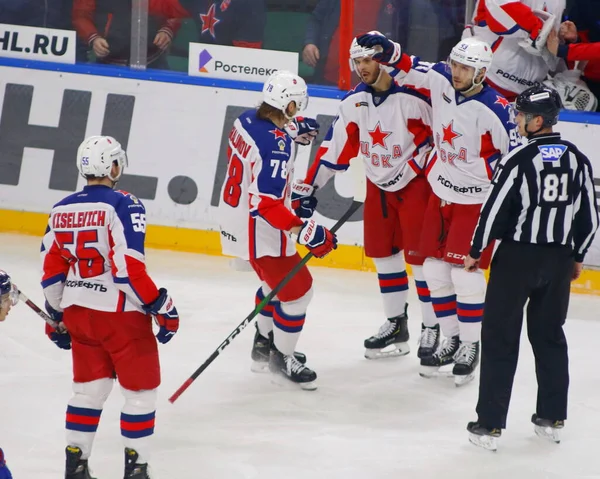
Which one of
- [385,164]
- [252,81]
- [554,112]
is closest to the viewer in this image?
[554,112]

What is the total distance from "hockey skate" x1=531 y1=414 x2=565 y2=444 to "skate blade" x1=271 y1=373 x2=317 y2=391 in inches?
38.8

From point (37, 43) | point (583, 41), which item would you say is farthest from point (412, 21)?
point (37, 43)

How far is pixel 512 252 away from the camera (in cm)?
396

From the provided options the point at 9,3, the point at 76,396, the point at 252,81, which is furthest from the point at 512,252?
the point at 9,3

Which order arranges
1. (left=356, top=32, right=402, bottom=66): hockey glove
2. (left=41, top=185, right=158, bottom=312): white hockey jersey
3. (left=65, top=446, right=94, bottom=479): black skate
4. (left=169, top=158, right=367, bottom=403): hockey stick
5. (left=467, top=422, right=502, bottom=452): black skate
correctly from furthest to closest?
(left=356, top=32, right=402, bottom=66): hockey glove
(left=169, top=158, right=367, bottom=403): hockey stick
(left=467, top=422, right=502, bottom=452): black skate
(left=65, top=446, right=94, bottom=479): black skate
(left=41, top=185, right=158, bottom=312): white hockey jersey

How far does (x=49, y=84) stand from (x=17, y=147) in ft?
1.44

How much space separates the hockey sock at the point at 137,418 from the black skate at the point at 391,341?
5.86ft

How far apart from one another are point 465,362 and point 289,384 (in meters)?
0.75

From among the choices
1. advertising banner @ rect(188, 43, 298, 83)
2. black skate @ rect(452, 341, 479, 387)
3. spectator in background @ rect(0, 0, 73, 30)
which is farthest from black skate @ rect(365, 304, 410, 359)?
spectator in background @ rect(0, 0, 73, 30)

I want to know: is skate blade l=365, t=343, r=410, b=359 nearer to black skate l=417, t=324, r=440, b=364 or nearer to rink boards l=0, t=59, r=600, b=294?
black skate l=417, t=324, r=440, b=364

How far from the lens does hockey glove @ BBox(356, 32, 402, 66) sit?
4691mm

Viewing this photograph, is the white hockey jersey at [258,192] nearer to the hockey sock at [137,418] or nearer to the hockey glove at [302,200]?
the hockey glove at [302,200]

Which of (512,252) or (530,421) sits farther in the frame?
(530,421)

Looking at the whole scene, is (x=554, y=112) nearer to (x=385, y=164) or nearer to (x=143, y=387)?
(x=385, y=164)
